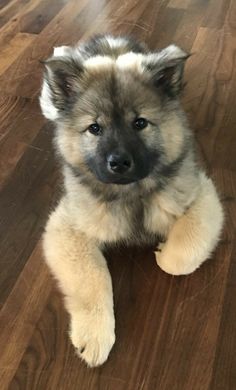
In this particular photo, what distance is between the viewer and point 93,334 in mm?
1280

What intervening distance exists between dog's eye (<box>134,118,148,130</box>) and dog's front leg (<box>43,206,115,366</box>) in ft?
1.35

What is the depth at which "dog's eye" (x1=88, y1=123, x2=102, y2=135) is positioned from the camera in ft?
4.29

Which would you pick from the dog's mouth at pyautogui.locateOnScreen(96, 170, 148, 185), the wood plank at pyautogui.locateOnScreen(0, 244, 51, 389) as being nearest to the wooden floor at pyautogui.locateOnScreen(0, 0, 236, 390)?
the wood plank at pyautogui.locateOnScreen(0, 244, 51, 389)

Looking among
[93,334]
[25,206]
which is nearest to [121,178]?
[93,334]

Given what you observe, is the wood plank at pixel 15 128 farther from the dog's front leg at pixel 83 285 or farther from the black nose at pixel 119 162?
the black nose at pixel 119 162

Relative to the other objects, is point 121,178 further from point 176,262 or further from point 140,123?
point 176,262

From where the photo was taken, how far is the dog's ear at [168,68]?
1.30 m

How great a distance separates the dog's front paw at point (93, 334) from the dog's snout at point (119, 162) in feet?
1.35

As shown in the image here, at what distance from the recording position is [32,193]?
1.79 meters

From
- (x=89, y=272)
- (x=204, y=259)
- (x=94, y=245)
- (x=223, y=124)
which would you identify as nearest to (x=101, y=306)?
(x=89, y=272)

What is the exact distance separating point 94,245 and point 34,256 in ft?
0.77

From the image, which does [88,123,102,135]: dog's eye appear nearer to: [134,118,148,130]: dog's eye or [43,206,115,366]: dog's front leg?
[134,118,148,130]: dog's eye

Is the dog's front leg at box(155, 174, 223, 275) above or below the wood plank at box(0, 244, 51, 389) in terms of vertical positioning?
above

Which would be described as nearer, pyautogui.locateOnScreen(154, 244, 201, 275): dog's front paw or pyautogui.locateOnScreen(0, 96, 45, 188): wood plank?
pyautogui.locateOnScreen(154, 244, 201, 275): dog's front paw
